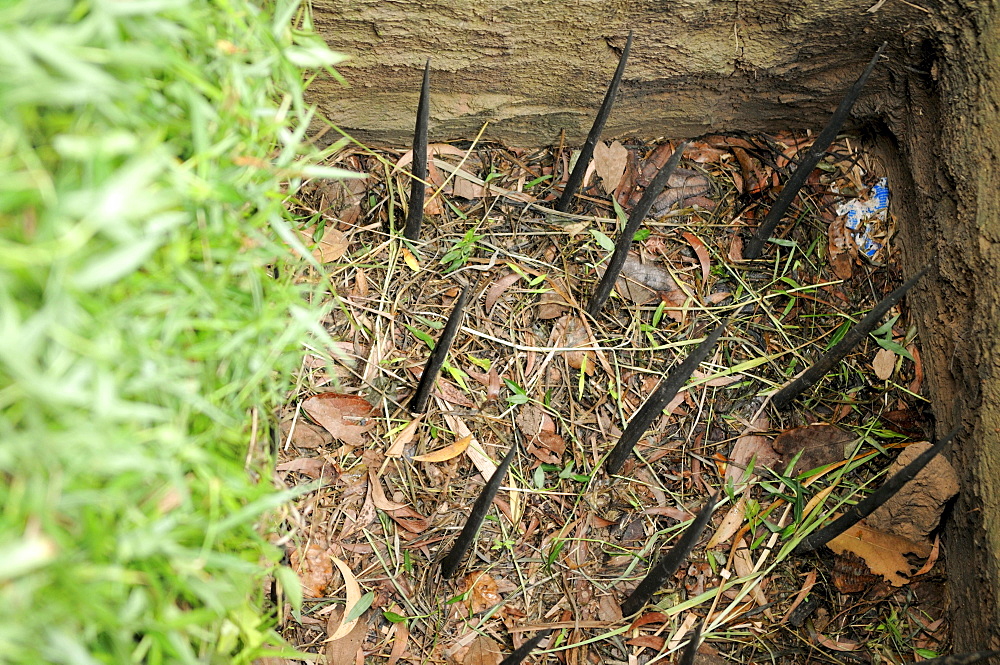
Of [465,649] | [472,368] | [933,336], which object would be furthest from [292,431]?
[933,336]

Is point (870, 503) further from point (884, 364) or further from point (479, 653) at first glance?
point (479, 653)

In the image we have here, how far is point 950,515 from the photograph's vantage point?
1385 millimetres

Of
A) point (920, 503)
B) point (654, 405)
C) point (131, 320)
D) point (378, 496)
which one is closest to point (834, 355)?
point (920, 503)

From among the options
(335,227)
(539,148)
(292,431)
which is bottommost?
(292,431)

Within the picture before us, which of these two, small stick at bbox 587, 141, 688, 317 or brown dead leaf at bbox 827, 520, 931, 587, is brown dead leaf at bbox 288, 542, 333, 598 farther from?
brown dead leaf at bbox 827, 520, 931, 587

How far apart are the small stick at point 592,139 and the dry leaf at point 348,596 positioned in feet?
2.70

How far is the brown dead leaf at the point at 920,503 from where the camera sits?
135cm

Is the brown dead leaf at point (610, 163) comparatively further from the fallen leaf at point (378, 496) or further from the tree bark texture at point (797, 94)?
the fallen leaf at point (378, 496)

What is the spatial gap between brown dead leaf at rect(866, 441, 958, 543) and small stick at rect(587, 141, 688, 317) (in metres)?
0.65

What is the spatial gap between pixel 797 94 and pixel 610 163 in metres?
A: 0.43

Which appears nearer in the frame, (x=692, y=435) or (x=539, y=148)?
(x=692, y=435)

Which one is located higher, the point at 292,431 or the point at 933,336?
the point at 933,336

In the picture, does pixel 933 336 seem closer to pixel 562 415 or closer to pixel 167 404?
pixel 562 415

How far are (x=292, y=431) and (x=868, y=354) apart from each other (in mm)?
1167
